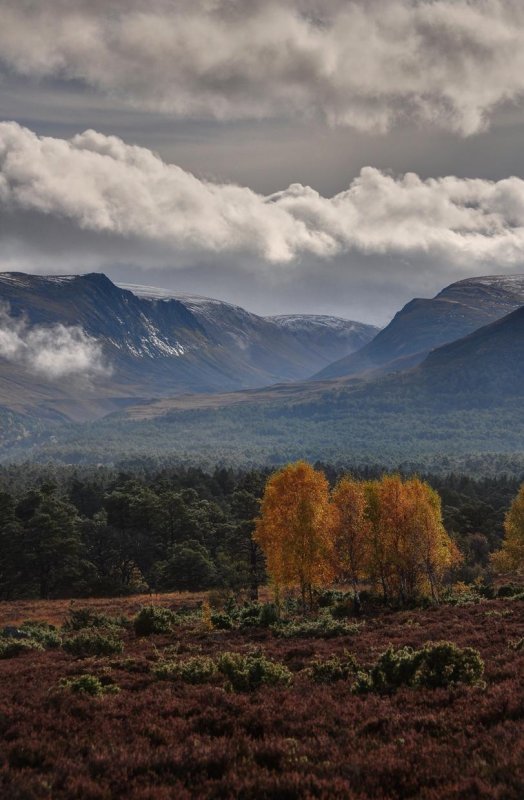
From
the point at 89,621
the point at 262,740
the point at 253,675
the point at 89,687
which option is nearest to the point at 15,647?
the point at 89,687

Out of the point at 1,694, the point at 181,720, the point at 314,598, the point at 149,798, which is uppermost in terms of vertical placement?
the point at 149,798

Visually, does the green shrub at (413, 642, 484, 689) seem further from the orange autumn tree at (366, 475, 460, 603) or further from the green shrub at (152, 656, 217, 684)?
the orange autumn tree at (366, 475, 460, 603)

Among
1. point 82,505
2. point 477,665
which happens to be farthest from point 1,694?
point 82,505

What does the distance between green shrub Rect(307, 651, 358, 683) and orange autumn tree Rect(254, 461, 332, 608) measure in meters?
26.0

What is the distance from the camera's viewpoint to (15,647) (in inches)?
1185

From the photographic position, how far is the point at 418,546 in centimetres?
5172

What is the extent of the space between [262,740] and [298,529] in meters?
34.7

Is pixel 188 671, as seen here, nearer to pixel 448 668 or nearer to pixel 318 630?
pixel 448 668

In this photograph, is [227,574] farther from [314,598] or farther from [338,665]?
[338,665]

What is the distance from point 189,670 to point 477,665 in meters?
10.4

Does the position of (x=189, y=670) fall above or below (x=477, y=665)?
below

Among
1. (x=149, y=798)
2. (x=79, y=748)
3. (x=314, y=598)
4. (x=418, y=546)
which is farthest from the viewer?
(x=314, y=598)

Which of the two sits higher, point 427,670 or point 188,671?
point 427,670

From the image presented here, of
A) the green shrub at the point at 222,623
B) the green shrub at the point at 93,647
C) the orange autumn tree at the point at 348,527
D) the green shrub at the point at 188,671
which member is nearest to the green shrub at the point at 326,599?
the orange autumn tree at the point at 348,527
